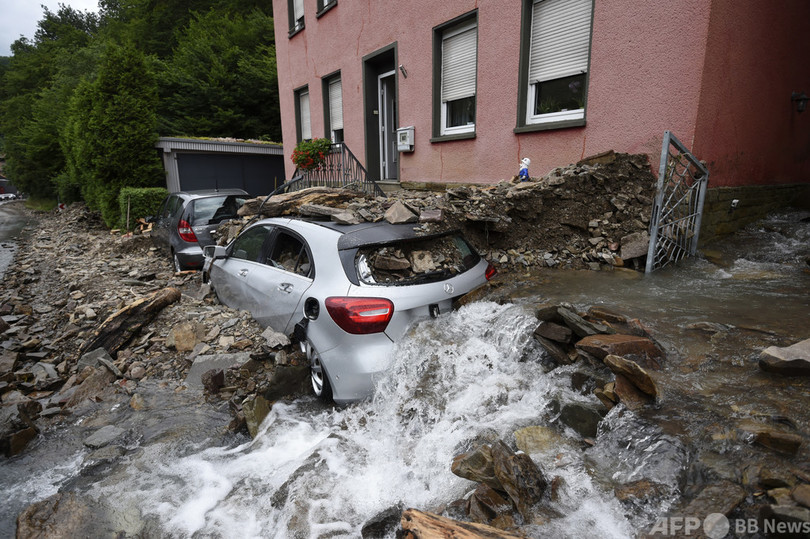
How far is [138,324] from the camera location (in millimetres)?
5512

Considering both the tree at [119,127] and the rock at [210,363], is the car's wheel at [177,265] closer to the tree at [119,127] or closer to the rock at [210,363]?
the rock at [210,363]

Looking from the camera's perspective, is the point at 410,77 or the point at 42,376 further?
the point at 410,77

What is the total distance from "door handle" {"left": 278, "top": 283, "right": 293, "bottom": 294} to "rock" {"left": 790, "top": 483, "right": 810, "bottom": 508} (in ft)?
11.5

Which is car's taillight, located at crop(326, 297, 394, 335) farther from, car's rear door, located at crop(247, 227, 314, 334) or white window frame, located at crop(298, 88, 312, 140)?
white window frame, located at crop(298, 88, 312, 140)

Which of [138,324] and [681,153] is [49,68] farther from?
[681,153]

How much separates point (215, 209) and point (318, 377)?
629 centimetres

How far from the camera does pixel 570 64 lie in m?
6.54

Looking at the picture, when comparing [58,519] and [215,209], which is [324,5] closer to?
[215,209]

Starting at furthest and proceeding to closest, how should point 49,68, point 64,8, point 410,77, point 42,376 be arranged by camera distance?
point 64,8, point 49,68, point 410,77, point 42,376

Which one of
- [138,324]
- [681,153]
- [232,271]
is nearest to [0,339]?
[138,324]

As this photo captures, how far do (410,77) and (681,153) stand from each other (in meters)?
5.76

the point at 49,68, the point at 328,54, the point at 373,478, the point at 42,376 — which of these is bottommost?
the point at 42,376

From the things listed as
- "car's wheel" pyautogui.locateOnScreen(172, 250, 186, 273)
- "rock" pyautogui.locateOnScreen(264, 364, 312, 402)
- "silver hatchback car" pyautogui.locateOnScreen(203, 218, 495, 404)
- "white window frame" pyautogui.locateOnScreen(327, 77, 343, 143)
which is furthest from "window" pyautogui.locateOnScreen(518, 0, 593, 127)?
"car's wheel" pyautogui.locateOnScreen(172, 250, 186, 273)

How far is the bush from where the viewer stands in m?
14.7
